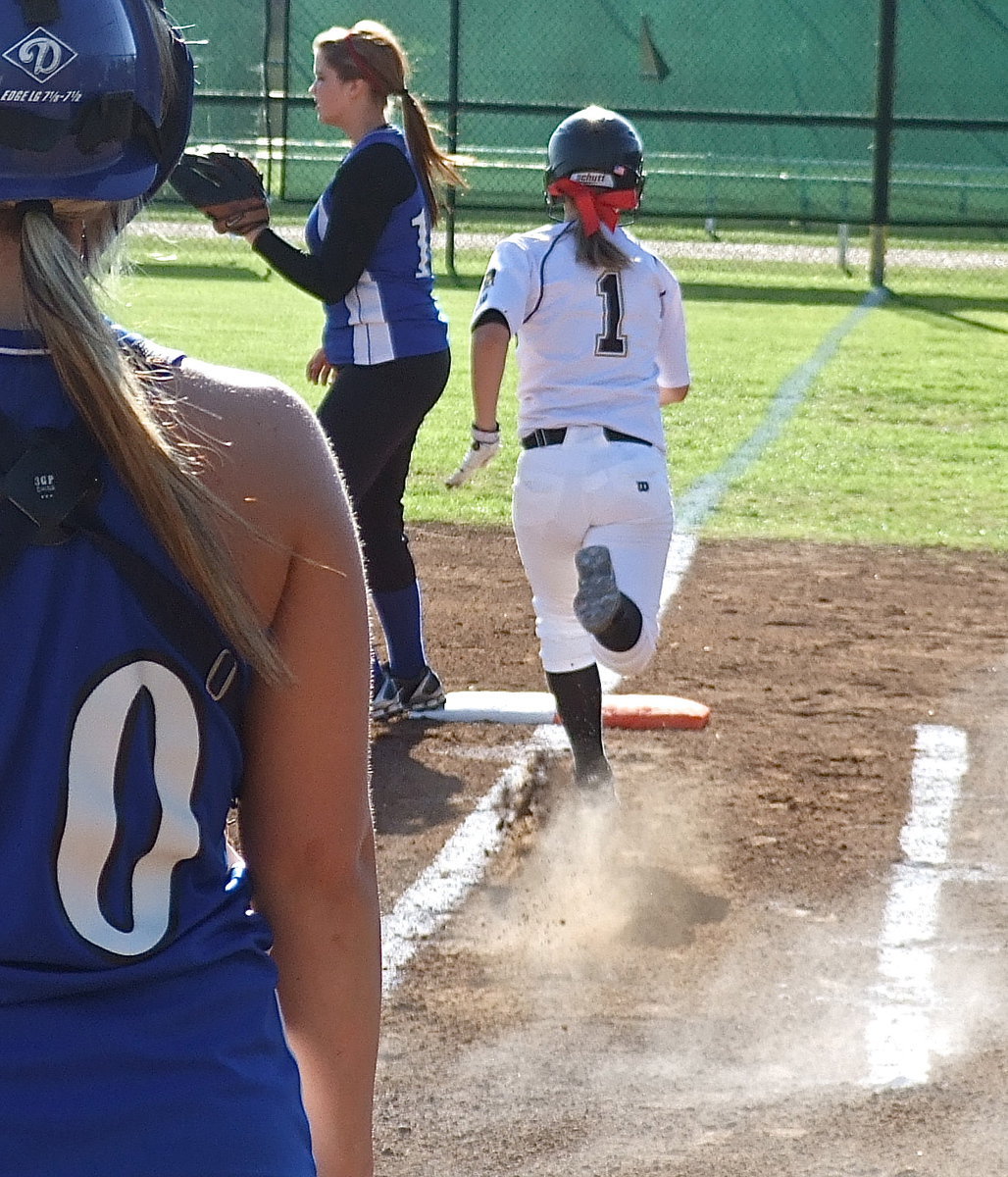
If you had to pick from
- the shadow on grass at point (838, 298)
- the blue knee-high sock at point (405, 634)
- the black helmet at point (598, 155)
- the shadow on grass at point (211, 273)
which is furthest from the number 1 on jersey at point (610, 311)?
the shadow on grass at point (211, 273)

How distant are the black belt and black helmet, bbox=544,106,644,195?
25.6 inches

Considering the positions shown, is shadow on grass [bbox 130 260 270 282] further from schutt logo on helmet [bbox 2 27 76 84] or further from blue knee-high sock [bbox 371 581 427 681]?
schutt logo on helmet [bbox 2 27 76 84]

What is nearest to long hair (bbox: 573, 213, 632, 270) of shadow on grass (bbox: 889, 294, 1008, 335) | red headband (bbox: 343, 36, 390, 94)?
red headband (bbox: 343, 36, 390, 94)

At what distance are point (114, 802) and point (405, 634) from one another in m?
4.72

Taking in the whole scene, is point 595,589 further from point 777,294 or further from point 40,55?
point 777,294

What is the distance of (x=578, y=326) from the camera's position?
4945 millimetres

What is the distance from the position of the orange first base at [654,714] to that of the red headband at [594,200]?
1683 millimetres

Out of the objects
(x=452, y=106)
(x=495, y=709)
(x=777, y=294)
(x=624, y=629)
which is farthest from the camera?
(x=777, y=294)

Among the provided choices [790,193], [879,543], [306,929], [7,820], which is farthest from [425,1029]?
[790,193]

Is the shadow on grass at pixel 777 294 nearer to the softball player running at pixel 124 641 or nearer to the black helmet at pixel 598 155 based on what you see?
the black helmet at pixel 598 155

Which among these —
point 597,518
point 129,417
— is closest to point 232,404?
Result: point 129,417

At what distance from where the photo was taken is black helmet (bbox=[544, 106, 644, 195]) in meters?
4.82

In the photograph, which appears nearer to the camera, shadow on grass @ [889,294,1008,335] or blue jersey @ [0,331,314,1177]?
blue jersey @ [0,331,314,1177]

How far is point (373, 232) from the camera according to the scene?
5699 millimetres
